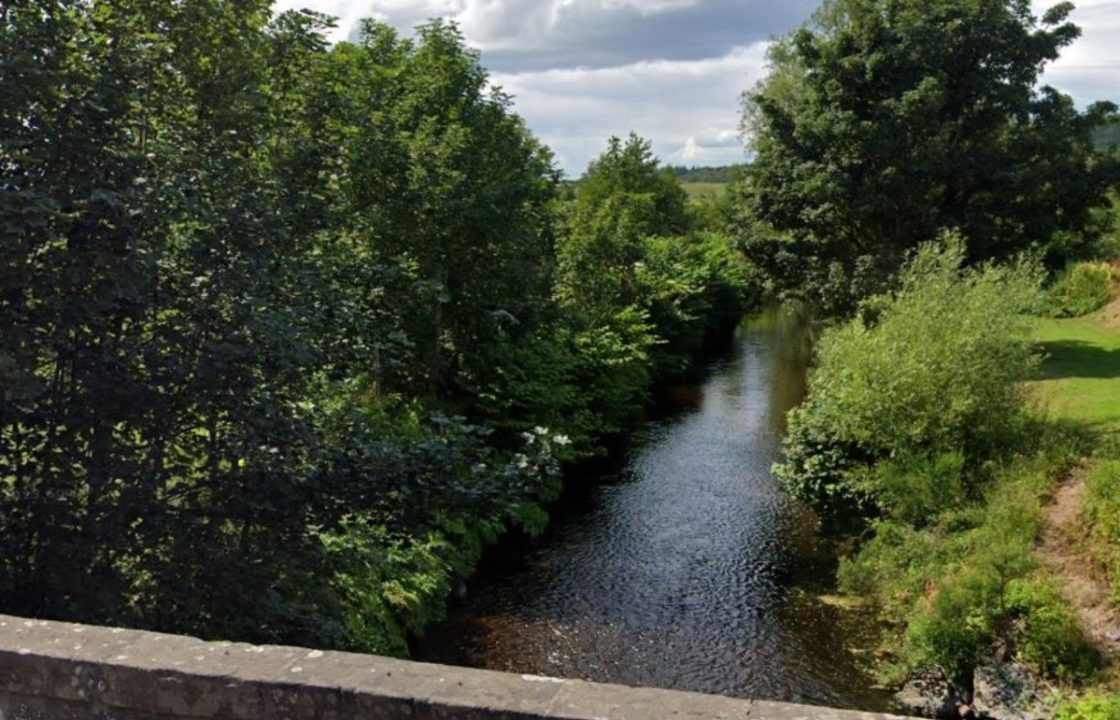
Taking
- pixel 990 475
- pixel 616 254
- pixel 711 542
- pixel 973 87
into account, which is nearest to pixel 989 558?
pixel 990 475

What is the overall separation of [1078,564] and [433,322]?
12299 mm

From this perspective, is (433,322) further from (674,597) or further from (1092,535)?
(1092,535)

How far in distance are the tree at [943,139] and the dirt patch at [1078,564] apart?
1164cm

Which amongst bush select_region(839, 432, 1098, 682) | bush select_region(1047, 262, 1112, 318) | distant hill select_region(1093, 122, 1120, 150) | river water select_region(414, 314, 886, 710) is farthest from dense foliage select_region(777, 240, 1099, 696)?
bush select_region(1047, 262, 1112, 318)

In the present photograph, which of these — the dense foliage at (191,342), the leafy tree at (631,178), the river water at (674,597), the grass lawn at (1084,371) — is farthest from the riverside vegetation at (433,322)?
the leafy tree at (631,178)

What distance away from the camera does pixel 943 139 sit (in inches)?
960

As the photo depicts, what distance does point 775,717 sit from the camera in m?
3.27

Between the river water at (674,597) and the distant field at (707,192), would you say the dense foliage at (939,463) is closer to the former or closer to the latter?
the river water at (674,597)

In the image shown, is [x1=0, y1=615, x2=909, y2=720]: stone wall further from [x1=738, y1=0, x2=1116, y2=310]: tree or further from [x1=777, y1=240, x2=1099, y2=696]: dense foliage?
[x1=738, y1=0, x2=1116, y2=310]: tree

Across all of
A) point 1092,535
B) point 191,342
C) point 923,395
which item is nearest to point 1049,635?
point 1092,535

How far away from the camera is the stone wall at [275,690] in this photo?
3.34 m

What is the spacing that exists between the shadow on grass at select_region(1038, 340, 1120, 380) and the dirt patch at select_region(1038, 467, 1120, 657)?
24.8ft

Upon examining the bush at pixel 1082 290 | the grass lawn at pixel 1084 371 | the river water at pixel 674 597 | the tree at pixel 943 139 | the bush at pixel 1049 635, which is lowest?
the river water at pixel 674 597

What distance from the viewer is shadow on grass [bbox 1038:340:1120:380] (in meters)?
22.9
